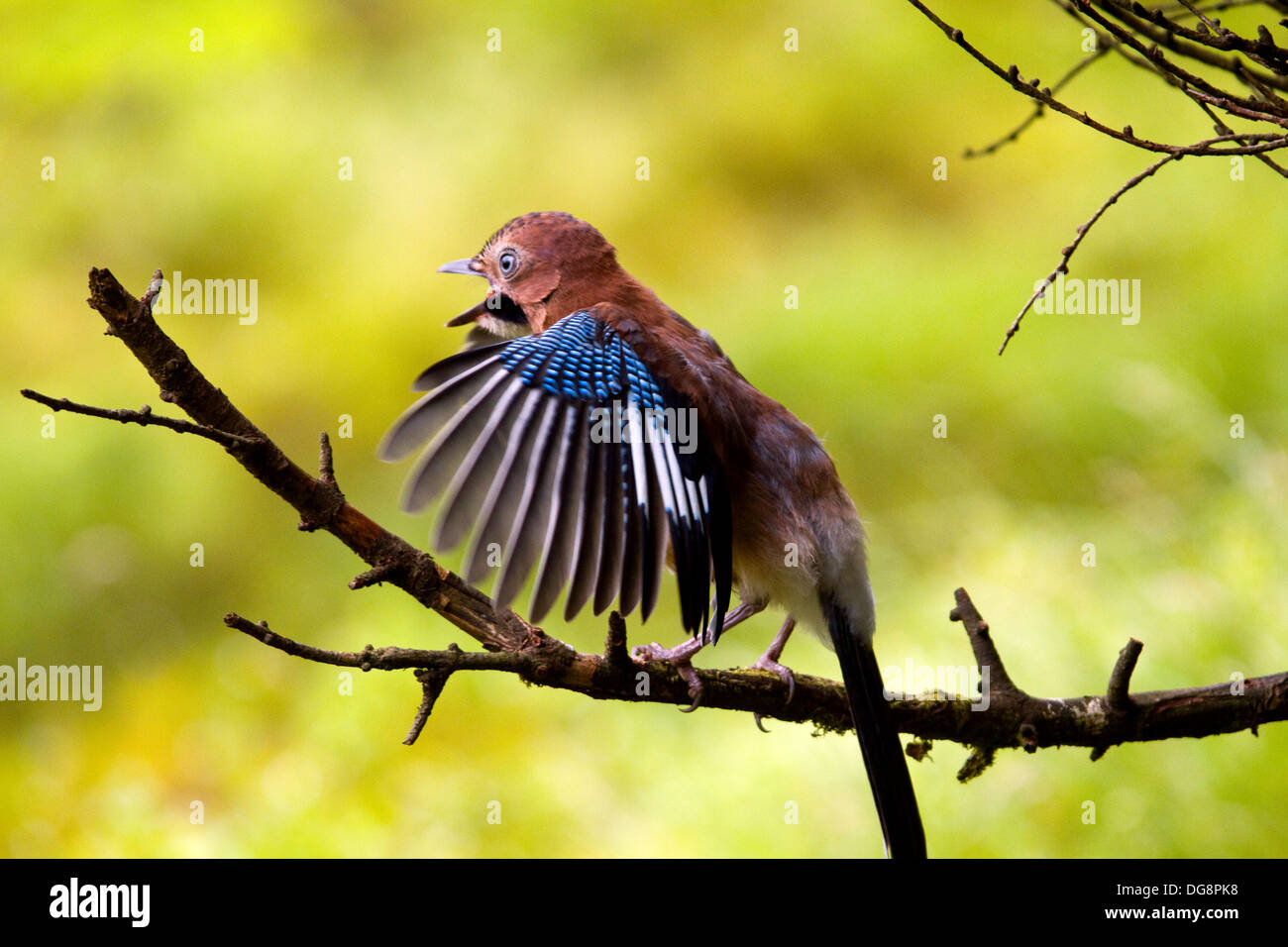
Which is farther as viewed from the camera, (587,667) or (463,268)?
(463,268)

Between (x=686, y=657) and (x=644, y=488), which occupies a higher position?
(x=644, y=488)

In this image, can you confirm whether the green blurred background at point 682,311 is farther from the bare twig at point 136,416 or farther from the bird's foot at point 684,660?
the bare twig at point 136,416

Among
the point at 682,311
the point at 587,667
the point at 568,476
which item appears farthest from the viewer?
the point at 682,311

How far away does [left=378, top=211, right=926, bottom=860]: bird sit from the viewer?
8.40ft

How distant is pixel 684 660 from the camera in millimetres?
2717

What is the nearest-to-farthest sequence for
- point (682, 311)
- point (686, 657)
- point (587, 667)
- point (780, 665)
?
point (587, 667) < point (686, 657) < point (780, 665) < point (682, 311)

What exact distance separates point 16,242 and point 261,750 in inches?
171

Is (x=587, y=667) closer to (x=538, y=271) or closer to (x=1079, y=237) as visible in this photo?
(x=1079, y=237)

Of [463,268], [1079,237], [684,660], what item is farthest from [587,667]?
[463,268]

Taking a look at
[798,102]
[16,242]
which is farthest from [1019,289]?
[16,242]

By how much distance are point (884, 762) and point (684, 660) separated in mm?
524

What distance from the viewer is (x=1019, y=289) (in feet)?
24.9

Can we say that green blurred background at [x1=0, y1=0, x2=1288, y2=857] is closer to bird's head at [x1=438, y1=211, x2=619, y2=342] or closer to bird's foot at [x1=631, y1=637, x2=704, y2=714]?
bird's foot at [x1=631, y1=637, x2=704, y2=714]
